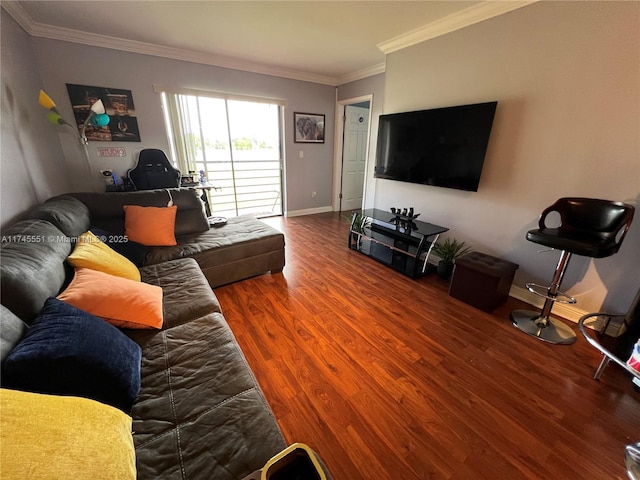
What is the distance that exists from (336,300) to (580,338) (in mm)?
1839

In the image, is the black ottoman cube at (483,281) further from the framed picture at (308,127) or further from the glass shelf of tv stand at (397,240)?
the framed picture at (308,127)

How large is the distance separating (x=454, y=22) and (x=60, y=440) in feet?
11.9

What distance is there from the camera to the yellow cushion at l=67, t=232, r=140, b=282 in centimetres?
140

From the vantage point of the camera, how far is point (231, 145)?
4293 millimetres

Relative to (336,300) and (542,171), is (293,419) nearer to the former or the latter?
(336,300)

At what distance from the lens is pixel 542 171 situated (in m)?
2.14

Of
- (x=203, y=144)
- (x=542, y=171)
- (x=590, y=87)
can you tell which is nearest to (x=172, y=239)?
(x=203, y=144)

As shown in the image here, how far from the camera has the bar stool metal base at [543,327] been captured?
74.3 inches

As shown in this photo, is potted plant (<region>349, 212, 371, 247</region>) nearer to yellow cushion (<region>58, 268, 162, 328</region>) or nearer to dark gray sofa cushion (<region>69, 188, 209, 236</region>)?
dark gray sofa cushion (<region>69, 188, 209, 236</region>)

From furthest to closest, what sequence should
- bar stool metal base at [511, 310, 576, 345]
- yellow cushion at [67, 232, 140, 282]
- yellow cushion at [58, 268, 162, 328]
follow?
bar stool metal base at [511, 310, 576, 345]
yellow cushion at [67, 232, 140, 282]
yellow cushion at [58, 268, 162, 328]

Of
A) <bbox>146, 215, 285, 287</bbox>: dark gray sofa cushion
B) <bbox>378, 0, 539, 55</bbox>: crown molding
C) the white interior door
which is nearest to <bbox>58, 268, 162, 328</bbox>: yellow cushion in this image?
<bbox>146, 215, 285, 287</bbox>: dark gray sofa cushion

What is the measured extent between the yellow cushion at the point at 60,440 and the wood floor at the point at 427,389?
31.8 inches

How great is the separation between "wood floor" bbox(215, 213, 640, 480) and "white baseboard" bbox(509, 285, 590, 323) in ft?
0.44

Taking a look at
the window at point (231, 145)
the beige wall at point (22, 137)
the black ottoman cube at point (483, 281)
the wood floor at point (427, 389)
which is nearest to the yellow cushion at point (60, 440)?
the wood floor at point (427, 389)
